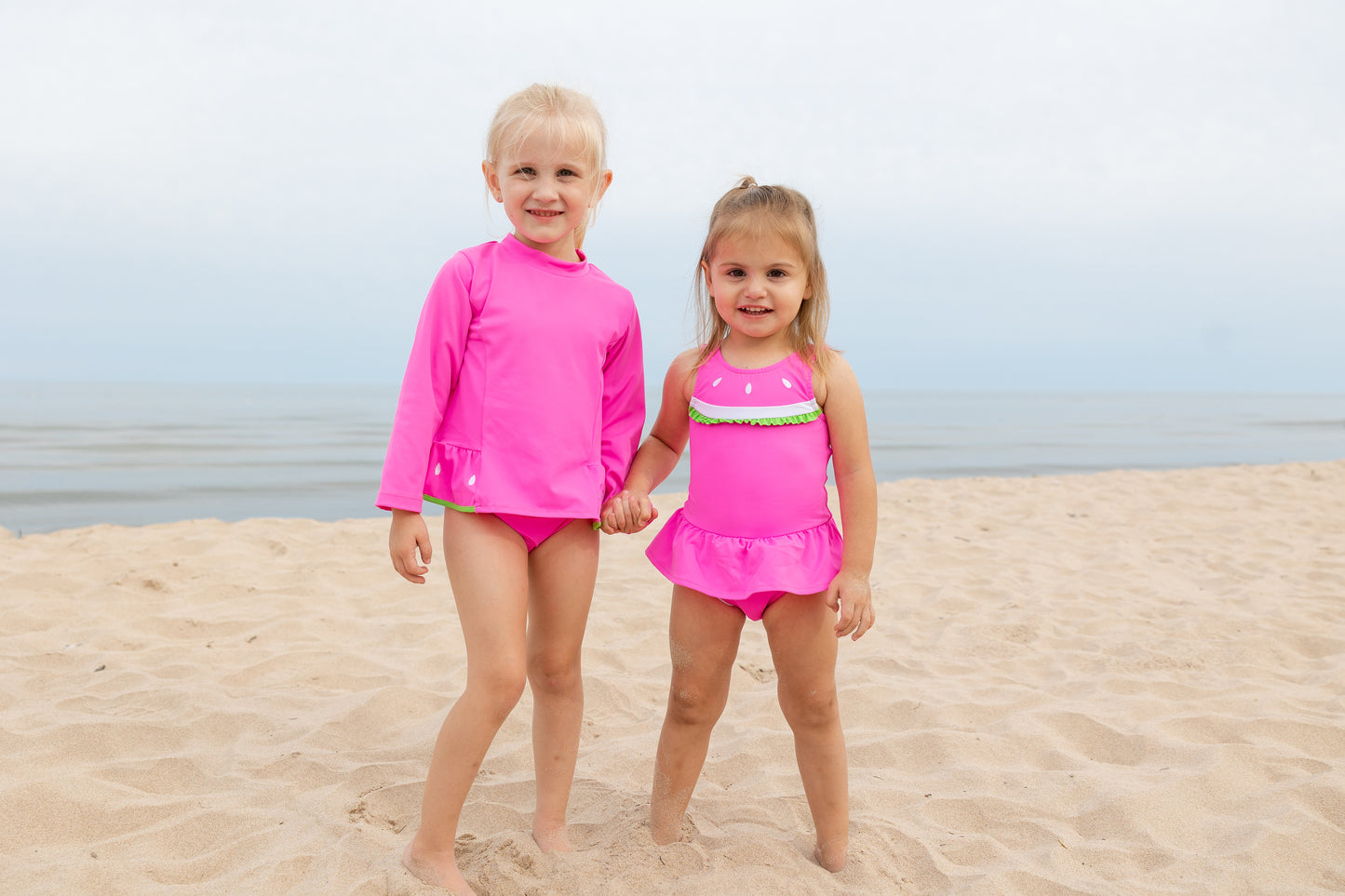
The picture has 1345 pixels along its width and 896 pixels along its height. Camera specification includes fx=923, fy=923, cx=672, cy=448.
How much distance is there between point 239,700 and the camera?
3549 millimetres

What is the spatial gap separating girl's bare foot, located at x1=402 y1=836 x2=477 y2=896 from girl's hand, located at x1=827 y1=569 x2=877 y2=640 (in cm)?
110

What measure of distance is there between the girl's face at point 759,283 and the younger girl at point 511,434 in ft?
1.04

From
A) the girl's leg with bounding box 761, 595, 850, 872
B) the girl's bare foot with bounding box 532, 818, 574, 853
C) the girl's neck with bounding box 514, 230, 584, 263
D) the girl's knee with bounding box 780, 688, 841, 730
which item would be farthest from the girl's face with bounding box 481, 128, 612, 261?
the girl's bare foot with bounding box 532, 818, 574, 853

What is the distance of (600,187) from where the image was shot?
96.2 inches

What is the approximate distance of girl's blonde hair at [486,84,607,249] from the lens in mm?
2252

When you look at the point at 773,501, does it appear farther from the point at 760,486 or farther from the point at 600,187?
the point at 600,187

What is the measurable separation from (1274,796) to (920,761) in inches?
40.0

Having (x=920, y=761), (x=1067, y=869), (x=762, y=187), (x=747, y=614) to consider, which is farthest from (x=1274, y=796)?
(x=762, y=187)

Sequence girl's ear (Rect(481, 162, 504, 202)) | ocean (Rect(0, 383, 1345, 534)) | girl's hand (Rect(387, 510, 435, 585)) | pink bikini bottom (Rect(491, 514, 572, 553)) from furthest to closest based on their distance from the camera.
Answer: ocean (Rect(0, 383, 1345, 534)), girl's ear (Rect(481, 162, 504, 202)), pink bikini bottom (Rect(491, 514, 572, 553)), girl's hand (Rect(387, 510, 435, 585))

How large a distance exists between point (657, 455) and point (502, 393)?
1.60 feet

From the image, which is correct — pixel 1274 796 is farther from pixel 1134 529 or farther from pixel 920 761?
pixel 1134 529

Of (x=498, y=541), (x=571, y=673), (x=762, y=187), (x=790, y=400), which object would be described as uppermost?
(x=762, y=187)

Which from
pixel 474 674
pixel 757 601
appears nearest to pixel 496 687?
pixel 474 674

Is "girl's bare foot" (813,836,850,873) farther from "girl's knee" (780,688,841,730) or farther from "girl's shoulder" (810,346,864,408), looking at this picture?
"girl's shoulder" (810,346,864,408)
